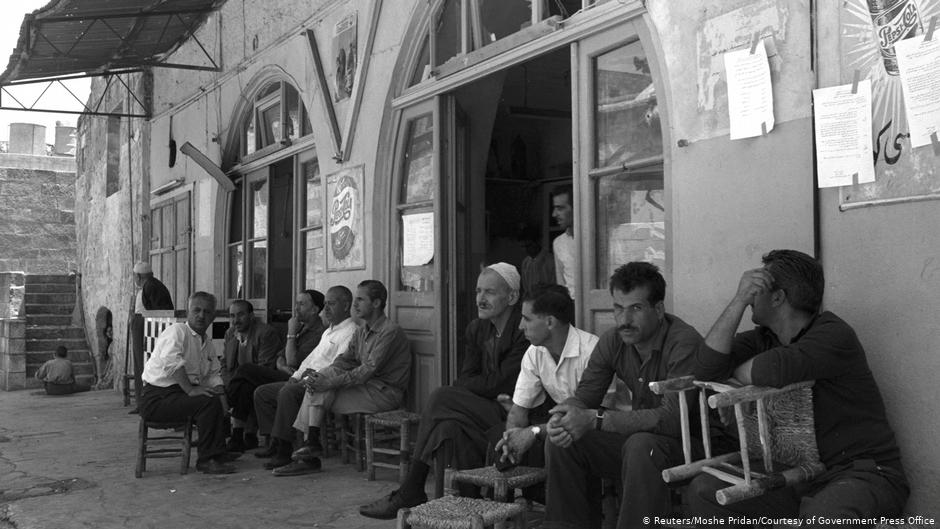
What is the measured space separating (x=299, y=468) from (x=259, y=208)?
3966 millimetres

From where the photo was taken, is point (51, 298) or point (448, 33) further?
point (51, 298)

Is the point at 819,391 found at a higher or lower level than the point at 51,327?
higher

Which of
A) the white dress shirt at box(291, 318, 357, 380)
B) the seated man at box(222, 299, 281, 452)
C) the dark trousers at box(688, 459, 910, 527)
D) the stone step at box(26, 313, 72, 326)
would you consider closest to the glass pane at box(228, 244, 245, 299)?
the seated man at box(222, 299, 281, 452)

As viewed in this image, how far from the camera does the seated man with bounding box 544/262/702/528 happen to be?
353 cm

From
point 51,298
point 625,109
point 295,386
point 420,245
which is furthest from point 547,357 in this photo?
point 51,298

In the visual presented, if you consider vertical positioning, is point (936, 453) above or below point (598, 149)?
below

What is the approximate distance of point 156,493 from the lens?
5730 millimetres

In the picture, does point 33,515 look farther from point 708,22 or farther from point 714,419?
point 708,22

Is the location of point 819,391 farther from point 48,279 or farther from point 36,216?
point 36,216

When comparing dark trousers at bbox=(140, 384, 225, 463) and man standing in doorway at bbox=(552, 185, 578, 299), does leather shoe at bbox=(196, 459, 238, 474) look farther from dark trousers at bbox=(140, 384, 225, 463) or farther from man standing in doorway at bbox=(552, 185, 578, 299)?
man standing in doorway at bbox=(552, 185, 578, 299)

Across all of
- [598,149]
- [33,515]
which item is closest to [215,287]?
[33,515]

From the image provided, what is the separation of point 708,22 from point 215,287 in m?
7.30

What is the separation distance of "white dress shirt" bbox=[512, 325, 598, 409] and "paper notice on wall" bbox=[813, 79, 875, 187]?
135 cm

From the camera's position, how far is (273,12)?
8648mm
